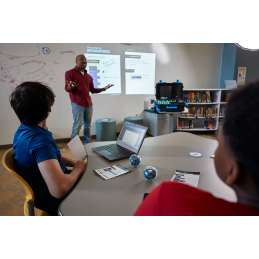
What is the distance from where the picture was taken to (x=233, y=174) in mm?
387

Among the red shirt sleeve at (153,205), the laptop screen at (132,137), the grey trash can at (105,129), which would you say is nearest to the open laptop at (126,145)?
the laptop screen at (132,137)

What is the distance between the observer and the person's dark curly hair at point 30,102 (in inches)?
39.0

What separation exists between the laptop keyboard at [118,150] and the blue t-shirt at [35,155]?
0.43 meters

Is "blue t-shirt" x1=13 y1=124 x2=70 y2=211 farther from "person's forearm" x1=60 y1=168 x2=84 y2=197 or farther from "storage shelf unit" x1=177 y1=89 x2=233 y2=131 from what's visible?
"storage shelf unit" x1=177 y1=89 x2=233 y2=131

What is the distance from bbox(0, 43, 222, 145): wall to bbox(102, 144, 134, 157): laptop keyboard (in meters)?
2.86

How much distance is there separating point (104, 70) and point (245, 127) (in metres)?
4.08

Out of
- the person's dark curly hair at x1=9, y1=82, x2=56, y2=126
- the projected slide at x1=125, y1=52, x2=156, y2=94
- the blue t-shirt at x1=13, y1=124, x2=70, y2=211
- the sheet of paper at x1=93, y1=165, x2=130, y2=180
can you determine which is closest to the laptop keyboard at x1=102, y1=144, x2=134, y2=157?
the sheet of paper at x1=93, y1=165, x2=130, y2=180

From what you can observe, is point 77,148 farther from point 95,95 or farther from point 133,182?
point 95,95

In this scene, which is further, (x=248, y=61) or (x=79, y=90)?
(x=248, y=61)

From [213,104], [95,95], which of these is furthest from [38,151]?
[213,104]

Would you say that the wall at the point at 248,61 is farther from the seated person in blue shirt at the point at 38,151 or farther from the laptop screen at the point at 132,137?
the seated person in blue shirt at the point at 38,151

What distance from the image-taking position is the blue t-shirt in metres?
0.92

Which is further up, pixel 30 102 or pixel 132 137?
pixel 30 102

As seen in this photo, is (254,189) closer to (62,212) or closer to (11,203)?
(62,212)
